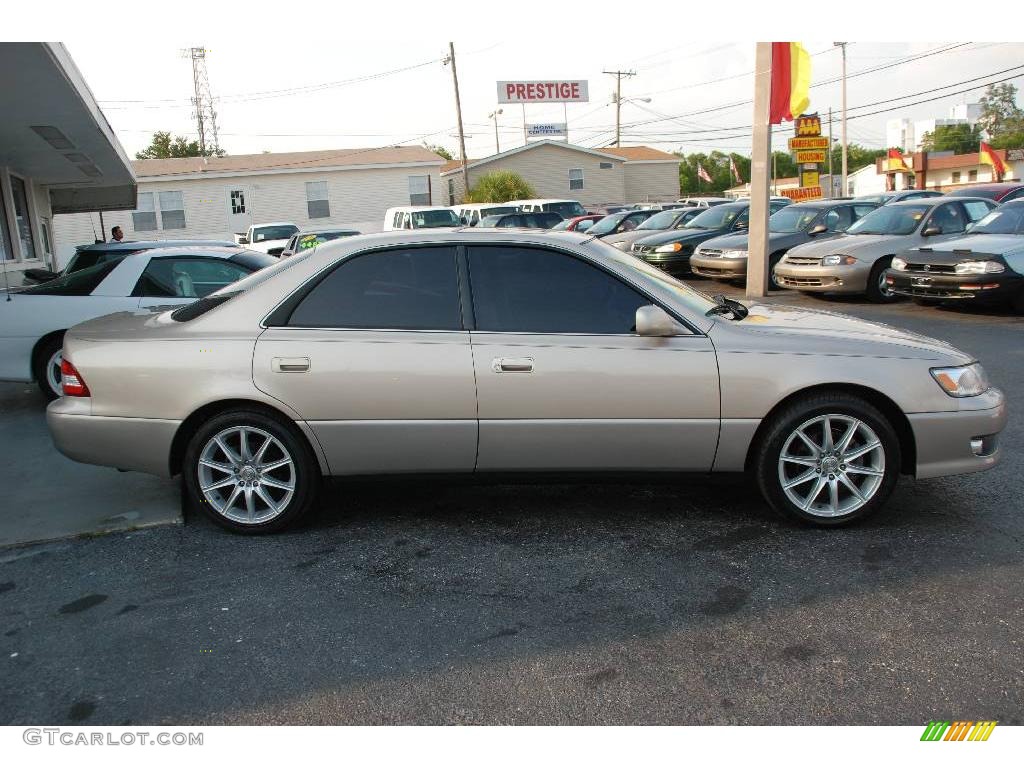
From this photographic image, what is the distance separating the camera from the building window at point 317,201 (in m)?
39.6

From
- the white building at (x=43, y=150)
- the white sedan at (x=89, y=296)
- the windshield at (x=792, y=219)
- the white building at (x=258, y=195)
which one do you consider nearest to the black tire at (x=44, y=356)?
the white sedan at (x=89, y=296)

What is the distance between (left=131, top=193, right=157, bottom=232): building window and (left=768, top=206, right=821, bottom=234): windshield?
2927 cm

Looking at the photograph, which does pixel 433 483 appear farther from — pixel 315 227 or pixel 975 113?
pixel 975 113

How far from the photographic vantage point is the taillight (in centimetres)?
473

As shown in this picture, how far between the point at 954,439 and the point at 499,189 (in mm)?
40044

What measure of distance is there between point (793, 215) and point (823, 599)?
1536 centimetres

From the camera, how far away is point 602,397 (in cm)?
444

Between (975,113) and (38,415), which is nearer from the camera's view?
(38,415)

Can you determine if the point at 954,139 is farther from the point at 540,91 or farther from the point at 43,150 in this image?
the point at 43,150

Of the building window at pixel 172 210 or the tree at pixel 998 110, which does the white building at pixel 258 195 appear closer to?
the building window at pixel 172 210

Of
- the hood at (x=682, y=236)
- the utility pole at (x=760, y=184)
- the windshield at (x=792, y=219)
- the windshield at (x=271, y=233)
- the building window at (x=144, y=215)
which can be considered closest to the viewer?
the utility pole at (x=760, y=184)

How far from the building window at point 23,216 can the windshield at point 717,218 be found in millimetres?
14153

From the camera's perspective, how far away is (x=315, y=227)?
39.4 meters

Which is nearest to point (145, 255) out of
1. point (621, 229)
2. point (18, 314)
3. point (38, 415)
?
point (18, 314)
